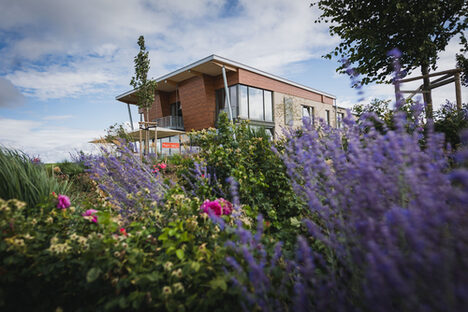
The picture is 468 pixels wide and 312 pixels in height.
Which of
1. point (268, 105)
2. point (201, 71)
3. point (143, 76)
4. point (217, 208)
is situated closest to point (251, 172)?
point (217, 208)

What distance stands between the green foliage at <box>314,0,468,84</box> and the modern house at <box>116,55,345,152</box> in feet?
29.4

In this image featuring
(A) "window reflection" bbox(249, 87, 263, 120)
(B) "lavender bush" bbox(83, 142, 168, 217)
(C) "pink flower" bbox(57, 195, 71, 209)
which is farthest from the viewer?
(A) "window reflection" bbox(249, 87, 263, 120)

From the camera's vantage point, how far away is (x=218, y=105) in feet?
62.0

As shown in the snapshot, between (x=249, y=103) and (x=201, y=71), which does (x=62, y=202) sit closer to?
(x=201, y=71)

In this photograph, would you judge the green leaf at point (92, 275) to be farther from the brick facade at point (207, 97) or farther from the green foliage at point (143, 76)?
the brick facade at point (207, 97)

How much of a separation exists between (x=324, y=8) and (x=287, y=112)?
1338cm

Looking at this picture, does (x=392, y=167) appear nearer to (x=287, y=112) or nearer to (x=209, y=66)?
(x=209, y=66)

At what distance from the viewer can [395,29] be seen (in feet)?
22.1

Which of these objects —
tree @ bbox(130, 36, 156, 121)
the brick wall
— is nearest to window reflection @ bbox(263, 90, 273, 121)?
the brick wall

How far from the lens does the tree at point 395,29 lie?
6.36 meters

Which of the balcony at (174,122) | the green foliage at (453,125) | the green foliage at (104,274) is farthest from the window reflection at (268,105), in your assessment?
the green foliage at (104,274)

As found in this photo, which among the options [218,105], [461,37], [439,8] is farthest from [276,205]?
[218,105]

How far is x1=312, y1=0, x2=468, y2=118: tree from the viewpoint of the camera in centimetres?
636

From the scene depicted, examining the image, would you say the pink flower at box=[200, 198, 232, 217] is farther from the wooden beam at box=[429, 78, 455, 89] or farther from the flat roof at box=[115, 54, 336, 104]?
the flat roof at box=[115, 54, 336, 104]
